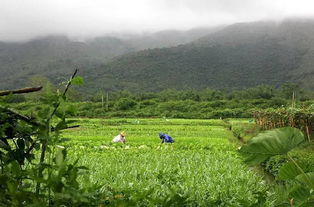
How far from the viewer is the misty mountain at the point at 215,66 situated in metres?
89.5

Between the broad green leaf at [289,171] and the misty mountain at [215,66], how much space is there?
83350mm

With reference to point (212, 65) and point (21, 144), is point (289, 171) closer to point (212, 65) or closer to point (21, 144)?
point (21, 144)

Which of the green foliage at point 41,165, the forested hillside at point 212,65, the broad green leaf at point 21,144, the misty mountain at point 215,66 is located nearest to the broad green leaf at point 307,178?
the green foliage at point 41,165

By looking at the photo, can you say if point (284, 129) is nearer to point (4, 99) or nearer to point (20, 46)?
point (4, 99)

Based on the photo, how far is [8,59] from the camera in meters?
168

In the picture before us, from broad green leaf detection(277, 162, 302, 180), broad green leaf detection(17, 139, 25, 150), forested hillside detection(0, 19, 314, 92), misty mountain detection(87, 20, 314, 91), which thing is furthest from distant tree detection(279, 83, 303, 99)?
broad green leaf detection(17, 139, 25, 150)

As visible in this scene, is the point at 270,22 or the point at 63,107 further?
the point at 270,22

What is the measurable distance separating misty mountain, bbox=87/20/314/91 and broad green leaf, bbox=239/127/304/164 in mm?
83443

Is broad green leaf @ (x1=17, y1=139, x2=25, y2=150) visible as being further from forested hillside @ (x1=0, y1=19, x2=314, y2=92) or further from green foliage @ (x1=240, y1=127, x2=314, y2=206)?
forested hillside @ (x1=0, y1=19, x2=314, y2=92)

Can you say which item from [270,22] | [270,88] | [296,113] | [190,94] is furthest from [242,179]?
[270,22]

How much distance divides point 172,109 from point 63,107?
1676 inches

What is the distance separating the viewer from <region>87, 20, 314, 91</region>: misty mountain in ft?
294

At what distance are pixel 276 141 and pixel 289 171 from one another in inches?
5.5

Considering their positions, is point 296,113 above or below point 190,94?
above
